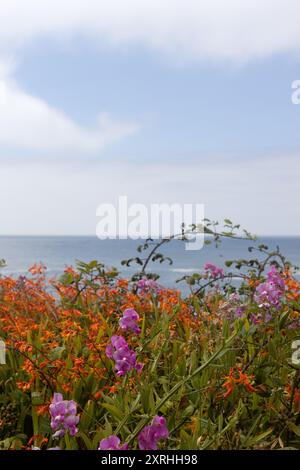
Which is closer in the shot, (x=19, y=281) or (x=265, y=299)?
(x=265, y=299)

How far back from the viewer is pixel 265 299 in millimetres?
3648

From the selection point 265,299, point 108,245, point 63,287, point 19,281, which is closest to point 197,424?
point 265,299

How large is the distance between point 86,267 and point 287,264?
171 cm

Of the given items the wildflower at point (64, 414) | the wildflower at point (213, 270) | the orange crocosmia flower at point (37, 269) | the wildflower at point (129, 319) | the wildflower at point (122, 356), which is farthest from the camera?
the wildflower at point (213, 270)

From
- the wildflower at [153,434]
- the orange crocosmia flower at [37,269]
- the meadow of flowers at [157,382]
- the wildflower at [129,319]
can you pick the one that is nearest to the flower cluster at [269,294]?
the meadow of flowers at [157,382]

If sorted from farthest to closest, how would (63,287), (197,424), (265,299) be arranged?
(63,287) → (265,299) → (197,424)

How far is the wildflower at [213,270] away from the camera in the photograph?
5309mm

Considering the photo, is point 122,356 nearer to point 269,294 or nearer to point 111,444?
point 111,444

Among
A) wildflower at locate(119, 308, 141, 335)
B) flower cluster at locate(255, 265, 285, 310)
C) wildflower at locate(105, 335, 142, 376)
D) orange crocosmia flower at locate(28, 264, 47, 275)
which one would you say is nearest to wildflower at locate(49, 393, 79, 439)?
wildflower at locate(105, 335, 142, 376)

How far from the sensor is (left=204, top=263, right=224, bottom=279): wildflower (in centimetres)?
531

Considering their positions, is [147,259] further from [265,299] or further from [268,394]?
[268,394]

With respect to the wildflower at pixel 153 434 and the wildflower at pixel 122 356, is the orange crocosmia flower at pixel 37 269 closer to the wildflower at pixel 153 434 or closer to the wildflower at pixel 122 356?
the wildflower at pixel 122 356

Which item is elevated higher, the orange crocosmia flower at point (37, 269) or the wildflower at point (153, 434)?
the orange crocosmia flower at point (37, 269)

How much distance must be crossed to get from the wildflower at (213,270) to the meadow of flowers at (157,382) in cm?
88
